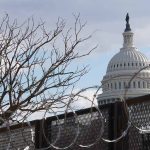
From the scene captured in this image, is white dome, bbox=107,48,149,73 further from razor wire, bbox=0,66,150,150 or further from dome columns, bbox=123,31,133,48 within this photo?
razor wire, bbox=0,66,150,150

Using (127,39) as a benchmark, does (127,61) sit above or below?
below

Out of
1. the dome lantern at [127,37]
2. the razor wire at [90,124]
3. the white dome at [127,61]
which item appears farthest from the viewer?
the dome lantern at [127,37]

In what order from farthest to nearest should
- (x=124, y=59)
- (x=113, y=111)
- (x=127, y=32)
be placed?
(x=127, y=32)
(x=124, y=59)
(x=113, y=111)

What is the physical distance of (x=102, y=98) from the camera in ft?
436

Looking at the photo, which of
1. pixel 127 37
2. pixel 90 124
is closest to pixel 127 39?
pixel 127 37

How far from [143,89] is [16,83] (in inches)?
5210

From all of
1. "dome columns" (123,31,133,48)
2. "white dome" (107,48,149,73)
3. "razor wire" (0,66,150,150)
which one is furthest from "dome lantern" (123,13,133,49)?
"razor wire" (0,66,150,150)

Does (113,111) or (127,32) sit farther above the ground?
(127,32)

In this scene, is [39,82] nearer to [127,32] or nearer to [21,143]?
[21,143]

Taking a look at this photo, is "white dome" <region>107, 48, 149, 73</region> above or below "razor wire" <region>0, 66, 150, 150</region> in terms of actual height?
above

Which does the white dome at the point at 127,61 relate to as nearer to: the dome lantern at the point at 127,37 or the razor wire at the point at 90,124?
the dome lantern at the point at 127,37

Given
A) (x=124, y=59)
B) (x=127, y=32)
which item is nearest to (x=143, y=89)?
(x=124, y=59)

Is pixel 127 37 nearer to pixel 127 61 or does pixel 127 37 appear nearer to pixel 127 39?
pixel 127 39

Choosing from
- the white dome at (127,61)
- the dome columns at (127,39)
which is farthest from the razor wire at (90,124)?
the dome columns at (127,39)
